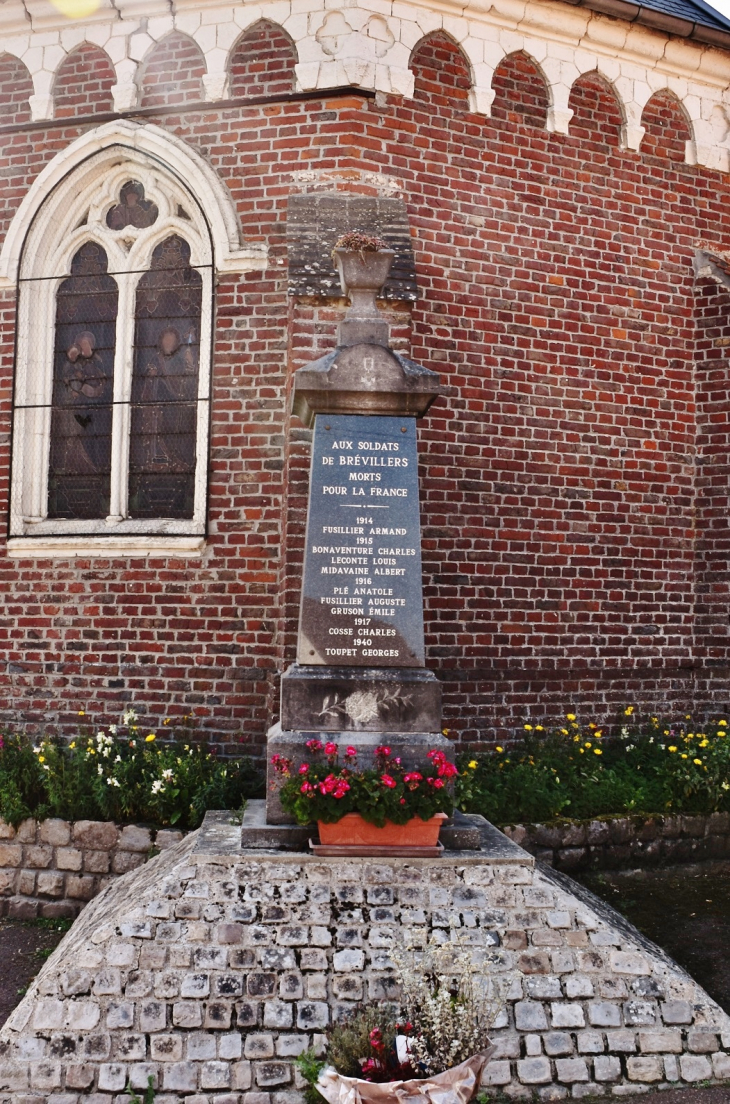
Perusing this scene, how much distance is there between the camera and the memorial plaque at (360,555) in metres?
4.81

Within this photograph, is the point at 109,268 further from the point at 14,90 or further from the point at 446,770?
the point at 446,770

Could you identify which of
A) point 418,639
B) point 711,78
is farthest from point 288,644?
point 711,78

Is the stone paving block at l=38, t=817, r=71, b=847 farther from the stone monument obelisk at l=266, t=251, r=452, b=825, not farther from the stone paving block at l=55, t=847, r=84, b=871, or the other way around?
the stone monument obelisk at l=266, t=251, r=452, b=825

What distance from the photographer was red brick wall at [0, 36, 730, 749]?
23.1 ft

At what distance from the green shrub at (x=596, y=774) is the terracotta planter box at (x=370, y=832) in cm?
145

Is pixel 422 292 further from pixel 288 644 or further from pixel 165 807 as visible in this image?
pixel 165 807

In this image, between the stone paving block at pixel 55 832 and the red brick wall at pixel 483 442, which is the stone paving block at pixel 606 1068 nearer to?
the red brick wall at pixel 483 442

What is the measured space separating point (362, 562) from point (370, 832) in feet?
4.28

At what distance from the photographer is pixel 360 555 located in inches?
191

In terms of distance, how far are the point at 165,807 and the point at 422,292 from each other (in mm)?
4113

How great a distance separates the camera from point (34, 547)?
7344 millimetres

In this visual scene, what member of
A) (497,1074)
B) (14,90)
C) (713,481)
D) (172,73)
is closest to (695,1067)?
(497,1074)

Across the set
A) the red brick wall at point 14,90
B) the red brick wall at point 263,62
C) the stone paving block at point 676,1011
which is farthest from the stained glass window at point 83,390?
the stone paving block at point 676,1011

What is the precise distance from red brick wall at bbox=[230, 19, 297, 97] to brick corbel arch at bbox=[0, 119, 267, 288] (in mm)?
642
